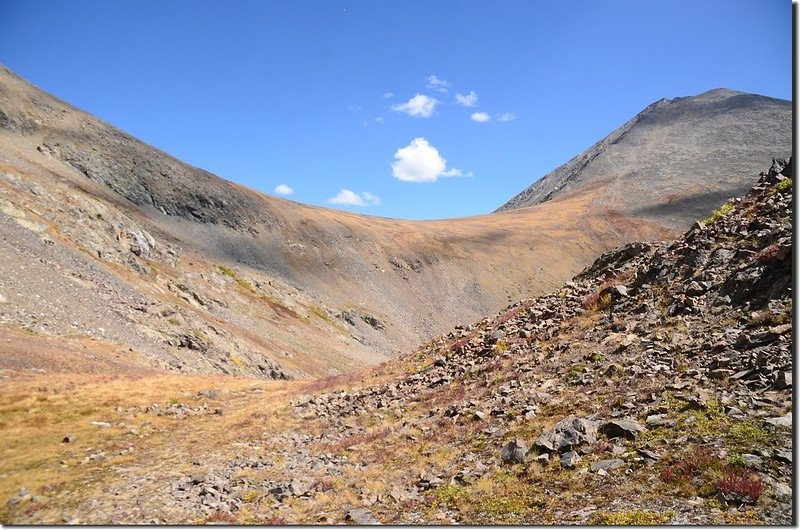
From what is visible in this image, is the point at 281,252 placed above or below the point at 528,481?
above

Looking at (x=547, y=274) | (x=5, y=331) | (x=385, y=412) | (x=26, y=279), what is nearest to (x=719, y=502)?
(x=385, y=412)

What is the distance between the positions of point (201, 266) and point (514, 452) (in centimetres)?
5343

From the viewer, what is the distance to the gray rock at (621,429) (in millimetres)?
10898

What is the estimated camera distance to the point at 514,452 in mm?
11844

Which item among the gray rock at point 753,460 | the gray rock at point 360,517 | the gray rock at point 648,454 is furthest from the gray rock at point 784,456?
the gray rock at point 360,517

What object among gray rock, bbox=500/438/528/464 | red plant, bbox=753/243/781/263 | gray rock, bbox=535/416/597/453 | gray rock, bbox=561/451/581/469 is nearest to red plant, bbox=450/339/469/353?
gray rock, bbox=500/438/528/464

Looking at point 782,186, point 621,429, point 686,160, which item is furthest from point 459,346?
point 686,160

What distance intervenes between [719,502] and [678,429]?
2.75 m

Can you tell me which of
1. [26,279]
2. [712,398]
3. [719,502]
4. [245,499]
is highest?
[26,279]

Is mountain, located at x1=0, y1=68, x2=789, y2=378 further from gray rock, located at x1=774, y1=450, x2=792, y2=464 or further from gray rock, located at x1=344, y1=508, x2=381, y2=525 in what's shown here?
gray rock, located at x1=774, y1=450, x2=792, y2=464

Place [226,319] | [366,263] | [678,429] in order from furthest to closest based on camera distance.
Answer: [366,263]
[226,319]
[678,429]

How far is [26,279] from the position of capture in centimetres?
3284

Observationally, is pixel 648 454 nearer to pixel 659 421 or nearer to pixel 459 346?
pixel 659 421

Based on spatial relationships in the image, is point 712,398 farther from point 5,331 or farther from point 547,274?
point 547,274
